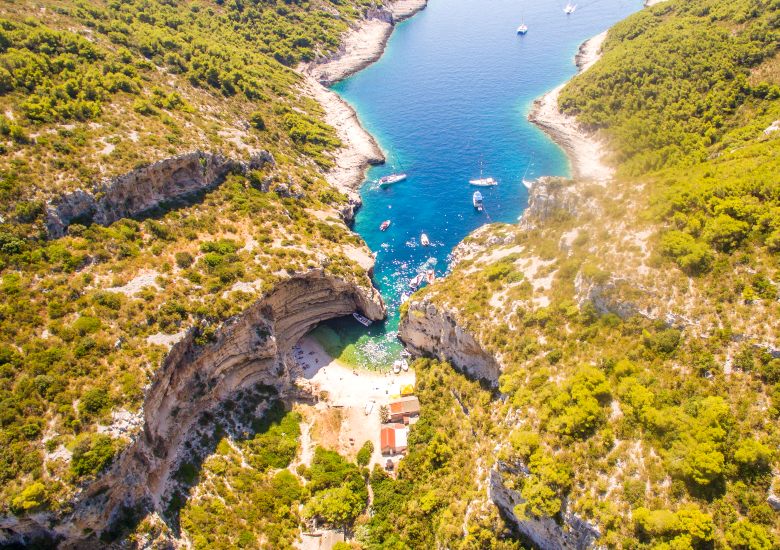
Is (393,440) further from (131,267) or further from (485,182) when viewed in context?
(485,182)

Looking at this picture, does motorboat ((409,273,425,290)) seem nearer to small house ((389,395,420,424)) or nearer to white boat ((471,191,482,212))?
white boat ((471,191,482,212))

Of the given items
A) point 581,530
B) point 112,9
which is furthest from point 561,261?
point 112,9

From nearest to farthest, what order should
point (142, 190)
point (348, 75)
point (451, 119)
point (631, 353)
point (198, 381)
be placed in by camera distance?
point (631, 353) → point (198, 381) → point (142, 190) → point (451, 119) → point (348, 75)

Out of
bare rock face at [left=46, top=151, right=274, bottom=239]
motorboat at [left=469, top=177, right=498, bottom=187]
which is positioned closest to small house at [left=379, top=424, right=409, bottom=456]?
bare rock face at [left=46, top=151, right=274, bottom=239]

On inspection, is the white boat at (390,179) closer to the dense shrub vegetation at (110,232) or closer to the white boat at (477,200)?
the dense shrub vegetation at (110,232)

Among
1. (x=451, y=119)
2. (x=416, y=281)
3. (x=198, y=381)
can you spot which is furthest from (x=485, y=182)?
(x=198, y=381)

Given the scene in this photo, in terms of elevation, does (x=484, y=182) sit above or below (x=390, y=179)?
below

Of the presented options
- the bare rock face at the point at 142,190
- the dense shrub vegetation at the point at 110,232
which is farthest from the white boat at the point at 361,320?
the bare rock face at the point at 142,190
